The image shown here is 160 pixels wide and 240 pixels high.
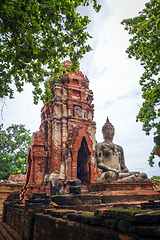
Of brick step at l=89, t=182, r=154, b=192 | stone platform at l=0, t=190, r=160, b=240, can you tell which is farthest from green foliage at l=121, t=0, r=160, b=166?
stone platform at l=0, t=190, r=160, b=240

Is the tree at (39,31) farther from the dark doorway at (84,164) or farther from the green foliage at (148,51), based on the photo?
the dark doorway at (84,164)

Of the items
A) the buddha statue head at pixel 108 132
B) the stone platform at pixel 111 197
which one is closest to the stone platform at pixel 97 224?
the stone platform at pixel 111 197

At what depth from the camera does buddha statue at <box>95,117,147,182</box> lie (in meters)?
9.86

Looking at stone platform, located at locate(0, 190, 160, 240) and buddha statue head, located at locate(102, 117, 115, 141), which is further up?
buddha statue head, located at locate(102, 117, 115, 141)

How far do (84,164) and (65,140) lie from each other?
6.35 feet

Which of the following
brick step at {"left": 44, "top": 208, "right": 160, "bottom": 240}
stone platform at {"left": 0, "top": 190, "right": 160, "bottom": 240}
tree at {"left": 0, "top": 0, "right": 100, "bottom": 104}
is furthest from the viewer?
tree at {"left": 0, "top": 0, "right": 100, "bottom": 104}

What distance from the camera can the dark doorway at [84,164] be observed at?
11.5 m

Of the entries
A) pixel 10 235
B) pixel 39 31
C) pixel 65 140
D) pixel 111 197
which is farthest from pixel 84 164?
pixel 39 31

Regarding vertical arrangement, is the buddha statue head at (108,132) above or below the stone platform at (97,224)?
above

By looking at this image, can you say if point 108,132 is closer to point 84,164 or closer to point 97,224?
point 84,164

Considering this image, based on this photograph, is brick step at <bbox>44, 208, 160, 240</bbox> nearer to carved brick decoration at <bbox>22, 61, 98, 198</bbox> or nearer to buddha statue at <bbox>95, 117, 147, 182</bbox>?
buddha statue at <bbox>95, 117, 147, 182</bbox>

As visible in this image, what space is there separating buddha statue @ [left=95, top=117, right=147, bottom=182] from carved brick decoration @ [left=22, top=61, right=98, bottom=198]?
0.49 metres

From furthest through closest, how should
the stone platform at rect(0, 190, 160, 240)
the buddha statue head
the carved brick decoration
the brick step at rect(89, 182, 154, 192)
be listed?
the buddha statue head < the carved brick decoration < the brick step at rect(89, 182, 154, 192) < the stone platform at rect(0, 190, 160, 240)

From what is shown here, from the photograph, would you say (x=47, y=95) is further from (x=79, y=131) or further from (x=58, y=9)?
(x=79, y=131)
